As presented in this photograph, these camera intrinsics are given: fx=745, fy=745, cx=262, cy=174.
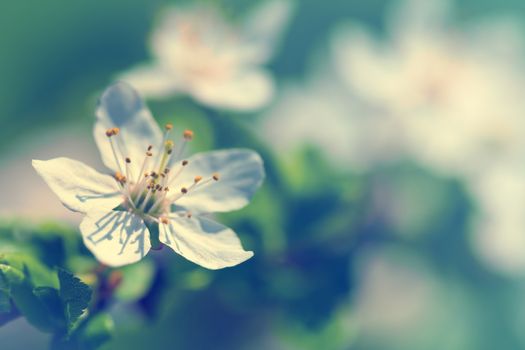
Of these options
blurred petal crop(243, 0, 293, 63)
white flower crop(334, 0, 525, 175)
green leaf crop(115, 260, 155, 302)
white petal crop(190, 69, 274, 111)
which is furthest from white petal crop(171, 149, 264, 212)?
white flower crop(334, 0, 525, 175)

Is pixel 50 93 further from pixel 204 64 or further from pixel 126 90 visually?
pixel 126 90

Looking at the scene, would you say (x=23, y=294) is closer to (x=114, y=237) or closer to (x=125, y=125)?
(x=114, y=237)

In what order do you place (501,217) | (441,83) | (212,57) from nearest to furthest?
(212,57), (501,217), (441,83)

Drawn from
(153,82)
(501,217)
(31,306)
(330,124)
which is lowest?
(501,217)

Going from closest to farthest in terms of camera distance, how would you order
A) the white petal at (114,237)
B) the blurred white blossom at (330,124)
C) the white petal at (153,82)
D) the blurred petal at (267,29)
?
1. the white petal at (114,237)
2. the white petal at (153,82)
3. the blurred petal at (267,29)
4. the blurred white blossom at (330,124)

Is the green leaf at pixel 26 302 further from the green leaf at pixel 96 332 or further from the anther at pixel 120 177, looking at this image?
the anther at pixel 120 177

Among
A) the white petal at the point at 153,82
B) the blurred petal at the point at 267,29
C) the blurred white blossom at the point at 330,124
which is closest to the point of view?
the white petal at the point at 153,82

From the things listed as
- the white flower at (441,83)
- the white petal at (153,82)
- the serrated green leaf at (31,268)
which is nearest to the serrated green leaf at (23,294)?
the serrated green leaf at (31,268)

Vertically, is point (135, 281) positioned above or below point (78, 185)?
below

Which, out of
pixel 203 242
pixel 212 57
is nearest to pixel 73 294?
pixel 203 242
